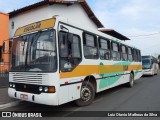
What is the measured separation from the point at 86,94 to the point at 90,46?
1.81 m

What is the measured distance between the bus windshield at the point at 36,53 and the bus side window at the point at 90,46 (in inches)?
66.9

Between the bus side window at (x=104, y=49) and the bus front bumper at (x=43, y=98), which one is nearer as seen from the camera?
the bus front bumper at (x=43, y=98)

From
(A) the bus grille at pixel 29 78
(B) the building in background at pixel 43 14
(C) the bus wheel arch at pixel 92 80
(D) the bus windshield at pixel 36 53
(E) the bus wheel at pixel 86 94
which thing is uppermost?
(B) the building in background at pixel 43 14

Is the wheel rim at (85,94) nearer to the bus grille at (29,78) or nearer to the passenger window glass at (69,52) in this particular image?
the passenger window glass at (69,52)

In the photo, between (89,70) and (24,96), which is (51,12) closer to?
(89,70)

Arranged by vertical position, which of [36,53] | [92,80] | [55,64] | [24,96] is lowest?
[24,96]

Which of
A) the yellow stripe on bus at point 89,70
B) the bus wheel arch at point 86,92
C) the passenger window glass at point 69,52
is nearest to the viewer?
the passenger window glass at point 69,52

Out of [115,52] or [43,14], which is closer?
[115,52]

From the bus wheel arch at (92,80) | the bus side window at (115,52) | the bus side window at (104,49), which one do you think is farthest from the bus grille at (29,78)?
the bus side window at (115,52)

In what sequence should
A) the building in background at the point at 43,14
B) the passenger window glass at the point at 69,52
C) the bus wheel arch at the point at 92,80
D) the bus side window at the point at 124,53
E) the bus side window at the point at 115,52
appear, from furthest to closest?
the building in background at the point at 43,14
the bus side window at the point at 124,53
the bus side window at the point at 115,52
the bus wheel arch at the point at 92,80
the passenger window glass at the point at 69,52

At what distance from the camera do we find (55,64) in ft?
19.3

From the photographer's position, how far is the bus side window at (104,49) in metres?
8.76

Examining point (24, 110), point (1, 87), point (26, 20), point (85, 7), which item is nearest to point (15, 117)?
point (24, 110)

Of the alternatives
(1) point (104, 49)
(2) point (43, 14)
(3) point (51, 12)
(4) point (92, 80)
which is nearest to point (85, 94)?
(4) point (92, 80)
